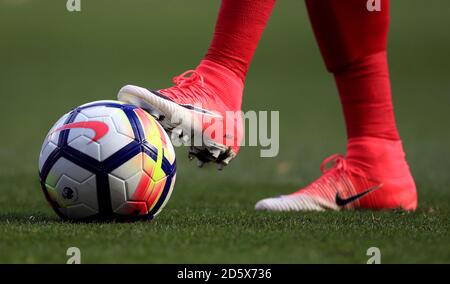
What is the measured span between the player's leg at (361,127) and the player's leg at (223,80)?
0.50 meters

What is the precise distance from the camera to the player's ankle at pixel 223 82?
358 cm

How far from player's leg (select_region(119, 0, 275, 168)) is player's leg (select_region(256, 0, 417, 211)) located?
0.50m

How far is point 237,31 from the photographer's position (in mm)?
3559

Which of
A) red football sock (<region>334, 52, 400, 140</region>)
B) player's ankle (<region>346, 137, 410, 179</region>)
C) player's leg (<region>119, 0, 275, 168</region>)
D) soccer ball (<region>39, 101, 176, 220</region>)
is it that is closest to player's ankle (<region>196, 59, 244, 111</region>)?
player's leg (<region>119, 0, 275, 168</region>)

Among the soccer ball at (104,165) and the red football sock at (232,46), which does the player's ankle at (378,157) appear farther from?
the soccer ball at (104,165)

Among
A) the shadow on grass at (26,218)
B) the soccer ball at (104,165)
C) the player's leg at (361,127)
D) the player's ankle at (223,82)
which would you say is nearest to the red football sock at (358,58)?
the player's leg at (361,127)

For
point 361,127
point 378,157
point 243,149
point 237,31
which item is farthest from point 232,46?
point 243,149

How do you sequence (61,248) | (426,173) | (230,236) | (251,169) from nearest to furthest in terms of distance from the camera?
(61,248) < (230,236) < (426,173) < (251,169)

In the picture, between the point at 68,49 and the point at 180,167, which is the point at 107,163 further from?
the point at 68,49

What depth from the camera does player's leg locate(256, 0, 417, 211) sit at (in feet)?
12.9

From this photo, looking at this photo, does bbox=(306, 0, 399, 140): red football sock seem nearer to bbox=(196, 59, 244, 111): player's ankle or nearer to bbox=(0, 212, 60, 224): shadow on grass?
bbox=(196, 59, 244, 111): player's ankle
